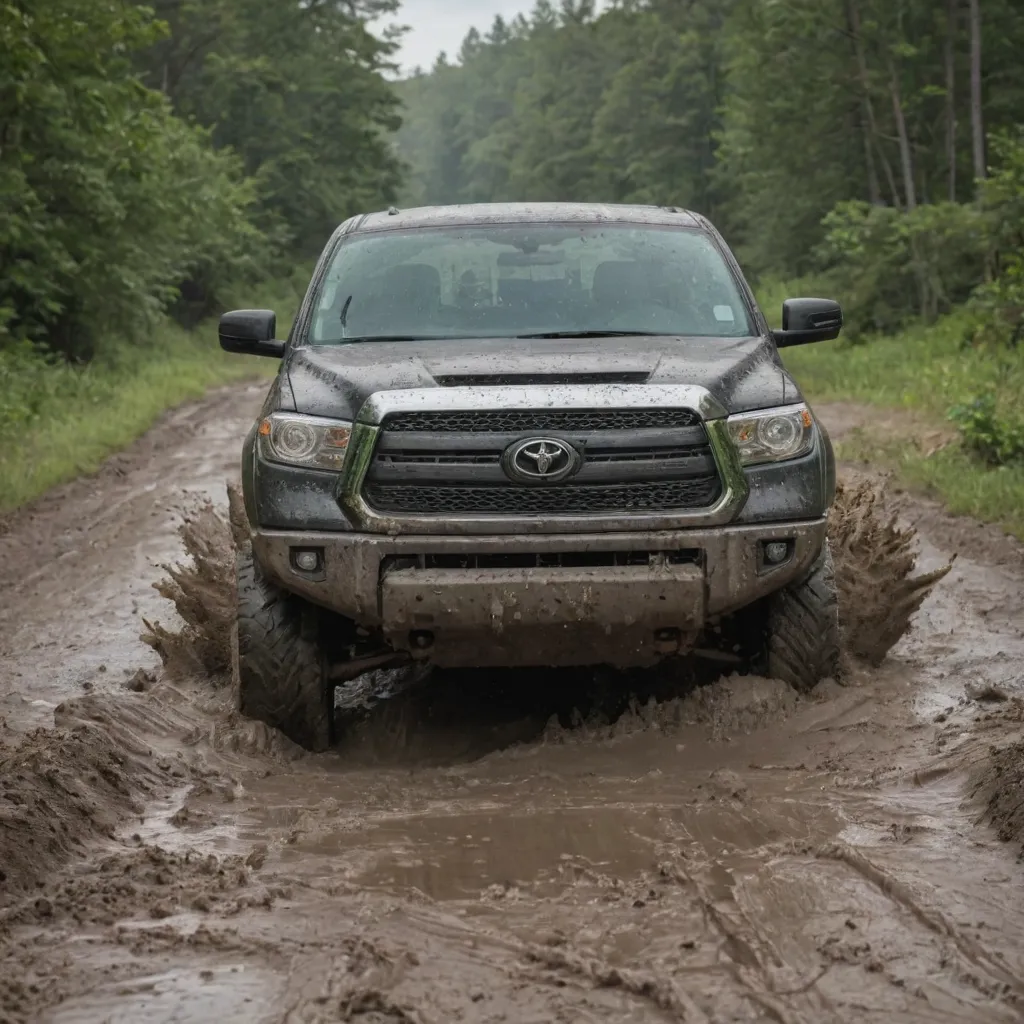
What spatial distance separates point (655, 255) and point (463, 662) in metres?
2.10

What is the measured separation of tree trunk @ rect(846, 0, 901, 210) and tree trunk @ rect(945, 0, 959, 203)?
97cm

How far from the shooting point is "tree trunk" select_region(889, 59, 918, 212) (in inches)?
952

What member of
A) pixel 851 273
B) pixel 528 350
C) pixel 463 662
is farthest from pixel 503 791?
pixel 851 273

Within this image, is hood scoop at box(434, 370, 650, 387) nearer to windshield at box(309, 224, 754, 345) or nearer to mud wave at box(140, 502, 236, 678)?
windshield at box(309, 224, 754, 345)

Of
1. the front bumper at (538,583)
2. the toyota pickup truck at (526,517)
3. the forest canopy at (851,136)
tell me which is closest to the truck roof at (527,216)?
the toyota pickup truck at (526,517)

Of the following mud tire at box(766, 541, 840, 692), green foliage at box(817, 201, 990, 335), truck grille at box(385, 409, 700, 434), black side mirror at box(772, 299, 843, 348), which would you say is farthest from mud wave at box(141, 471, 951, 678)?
green foliage at box(817, 201, 990, 335)

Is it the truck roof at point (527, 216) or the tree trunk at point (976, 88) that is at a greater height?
the tree trunk at point (976, 88)

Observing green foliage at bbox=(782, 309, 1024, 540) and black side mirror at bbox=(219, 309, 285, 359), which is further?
green foliage at bbox=(782, 309, 1024, 540)

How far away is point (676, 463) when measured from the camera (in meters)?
4.91

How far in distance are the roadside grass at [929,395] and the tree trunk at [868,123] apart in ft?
12.6

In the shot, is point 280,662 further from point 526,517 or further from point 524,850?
point 524,850

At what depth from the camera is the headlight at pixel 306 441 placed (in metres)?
4.95

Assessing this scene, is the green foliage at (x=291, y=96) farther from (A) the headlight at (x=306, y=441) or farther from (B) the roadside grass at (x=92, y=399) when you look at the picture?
(A) the headlight at (x=306, y=441)

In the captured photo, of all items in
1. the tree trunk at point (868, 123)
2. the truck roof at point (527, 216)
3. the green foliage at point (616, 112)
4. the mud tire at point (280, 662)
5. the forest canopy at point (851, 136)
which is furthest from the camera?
the green foliage at point (616, 112)
